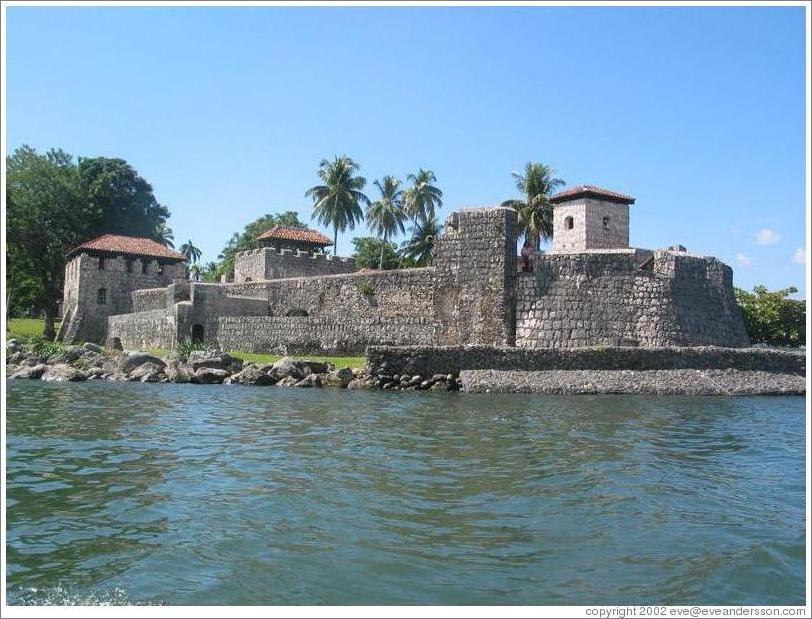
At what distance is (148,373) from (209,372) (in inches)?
87.6

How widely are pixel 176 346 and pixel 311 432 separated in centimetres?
2146

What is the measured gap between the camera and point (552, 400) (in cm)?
1906

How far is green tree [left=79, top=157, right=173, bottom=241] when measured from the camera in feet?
168

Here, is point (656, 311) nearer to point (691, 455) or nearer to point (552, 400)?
point (552, 400)

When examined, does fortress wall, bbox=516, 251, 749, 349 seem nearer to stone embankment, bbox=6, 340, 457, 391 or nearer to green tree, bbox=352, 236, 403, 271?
stone embankment, bbox=6, 340, 457, 391

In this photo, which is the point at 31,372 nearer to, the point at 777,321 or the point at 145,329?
the point at 145,329

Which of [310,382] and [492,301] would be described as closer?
[310,382]

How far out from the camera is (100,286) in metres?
41.5

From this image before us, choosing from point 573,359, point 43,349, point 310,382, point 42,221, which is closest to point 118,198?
point 42,221

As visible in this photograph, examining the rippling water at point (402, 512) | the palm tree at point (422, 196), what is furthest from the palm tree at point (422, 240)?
the rippling water at point (402, 512)

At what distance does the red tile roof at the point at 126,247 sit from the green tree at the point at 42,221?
424 centimetres

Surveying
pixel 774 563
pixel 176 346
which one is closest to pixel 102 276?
pixel 176 346

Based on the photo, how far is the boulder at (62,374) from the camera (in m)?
25.1

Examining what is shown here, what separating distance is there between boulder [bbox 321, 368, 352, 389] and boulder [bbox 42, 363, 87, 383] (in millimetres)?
8794
